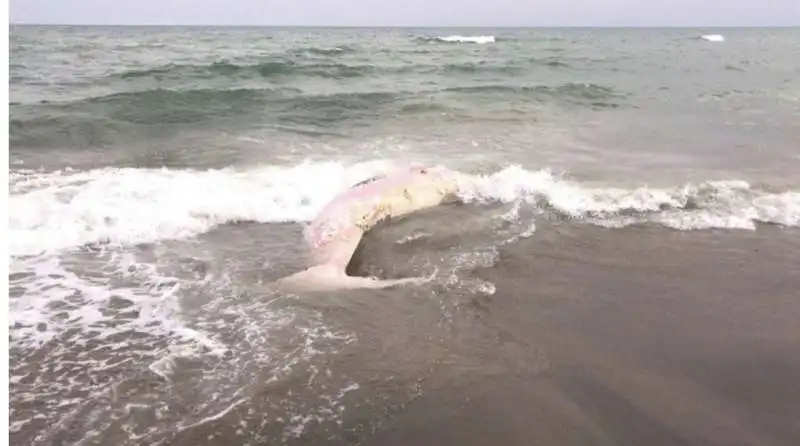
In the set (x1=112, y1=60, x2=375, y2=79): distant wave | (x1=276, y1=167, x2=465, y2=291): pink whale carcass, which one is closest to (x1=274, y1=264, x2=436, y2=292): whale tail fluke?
(x1=276, y1=167, x2=465, y2=291): pink whale carcass

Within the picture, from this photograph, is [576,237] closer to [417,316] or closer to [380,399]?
[417,316]

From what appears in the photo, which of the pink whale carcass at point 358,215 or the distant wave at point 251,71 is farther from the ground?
the distant wave at point 251,71

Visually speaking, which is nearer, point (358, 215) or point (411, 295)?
point (411, 295)

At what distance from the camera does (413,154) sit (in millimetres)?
10875

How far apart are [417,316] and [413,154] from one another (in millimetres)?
6452

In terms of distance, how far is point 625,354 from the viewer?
4188mm

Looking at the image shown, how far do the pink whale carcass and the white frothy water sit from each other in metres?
0.43

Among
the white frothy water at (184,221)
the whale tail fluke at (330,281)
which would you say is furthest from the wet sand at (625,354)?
the whale tail fluke at (330,281)

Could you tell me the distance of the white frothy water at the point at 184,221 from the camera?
4.27 m

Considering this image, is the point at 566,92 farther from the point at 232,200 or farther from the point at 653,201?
the point at 232,200

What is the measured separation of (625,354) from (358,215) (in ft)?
11.3

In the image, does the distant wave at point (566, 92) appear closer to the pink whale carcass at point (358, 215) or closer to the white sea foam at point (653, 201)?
the white sea foam at point (653, 201)

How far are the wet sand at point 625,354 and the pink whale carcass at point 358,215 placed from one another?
47.3 inches

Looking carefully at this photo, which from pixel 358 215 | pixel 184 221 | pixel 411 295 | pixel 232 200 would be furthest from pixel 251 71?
pixel 411 295
